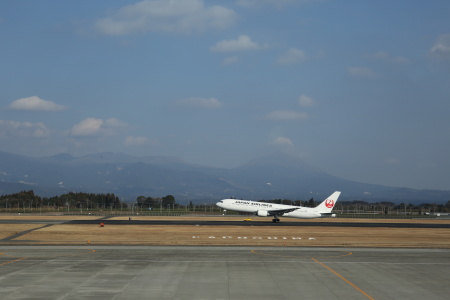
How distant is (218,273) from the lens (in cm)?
3559

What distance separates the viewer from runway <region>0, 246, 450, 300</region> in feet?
93.8

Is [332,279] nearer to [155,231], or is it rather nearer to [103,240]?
[103,240]

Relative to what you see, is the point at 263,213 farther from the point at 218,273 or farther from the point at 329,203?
the point at 218,273

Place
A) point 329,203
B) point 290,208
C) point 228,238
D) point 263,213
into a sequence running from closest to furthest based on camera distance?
point 228,238
point 263,213
point 290,208
point 329,203

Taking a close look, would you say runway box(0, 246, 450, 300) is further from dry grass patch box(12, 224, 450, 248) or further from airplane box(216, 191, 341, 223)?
airplane box(216, 191, 341, 223)

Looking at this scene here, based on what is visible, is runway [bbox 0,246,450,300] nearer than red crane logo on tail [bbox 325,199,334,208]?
Yes

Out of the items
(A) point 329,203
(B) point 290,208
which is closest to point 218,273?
(B) point 290,208

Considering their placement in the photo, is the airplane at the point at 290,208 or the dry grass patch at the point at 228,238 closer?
the dry grass patch at the point at 228,238

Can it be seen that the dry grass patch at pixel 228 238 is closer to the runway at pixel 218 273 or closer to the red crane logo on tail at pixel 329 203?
the runway at pixel 218 273

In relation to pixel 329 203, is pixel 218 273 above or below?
below

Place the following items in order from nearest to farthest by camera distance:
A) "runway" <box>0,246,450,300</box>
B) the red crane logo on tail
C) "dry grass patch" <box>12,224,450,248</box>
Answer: "runway" <box>0,246,450,300</box> → "dry grass patch" <box>12,224,450,248</box> → the red crane logo on tail

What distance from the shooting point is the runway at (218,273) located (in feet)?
93.8

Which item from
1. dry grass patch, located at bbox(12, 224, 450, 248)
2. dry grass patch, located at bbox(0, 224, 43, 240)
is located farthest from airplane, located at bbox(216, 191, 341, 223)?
dry grass patch, located at bbox(0, 224, 43, 240)

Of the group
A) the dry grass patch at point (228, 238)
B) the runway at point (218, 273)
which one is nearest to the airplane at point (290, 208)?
the dry grass patch at point (228, 238)
